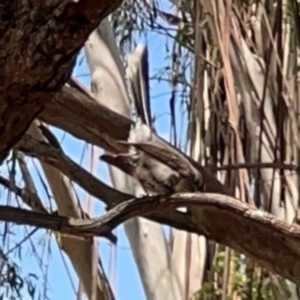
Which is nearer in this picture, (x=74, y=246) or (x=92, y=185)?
(x=92, y=185)

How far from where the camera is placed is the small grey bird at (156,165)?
71cm

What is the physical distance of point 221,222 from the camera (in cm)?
75

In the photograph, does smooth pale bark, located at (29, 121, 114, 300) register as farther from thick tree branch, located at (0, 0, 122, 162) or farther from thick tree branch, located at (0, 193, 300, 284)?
thick tree branch, located at (0, 0, 122, 162)

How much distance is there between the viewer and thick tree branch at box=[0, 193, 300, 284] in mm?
665

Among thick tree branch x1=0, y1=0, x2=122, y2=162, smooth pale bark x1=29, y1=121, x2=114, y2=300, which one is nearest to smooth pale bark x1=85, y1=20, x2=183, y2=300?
smooth pale bark x1=29, y1=121, x2=114, y2=300

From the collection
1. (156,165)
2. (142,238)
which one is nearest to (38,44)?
(156,165)

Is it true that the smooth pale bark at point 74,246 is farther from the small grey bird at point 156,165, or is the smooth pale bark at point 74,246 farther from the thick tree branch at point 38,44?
the thick tree branch at point 38,44

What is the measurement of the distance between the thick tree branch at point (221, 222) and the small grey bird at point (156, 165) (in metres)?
0.03

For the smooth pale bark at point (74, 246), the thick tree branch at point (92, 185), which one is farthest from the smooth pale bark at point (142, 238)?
the thick tree branch at point (92, 185)

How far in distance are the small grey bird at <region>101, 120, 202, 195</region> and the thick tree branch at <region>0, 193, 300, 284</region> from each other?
26mm

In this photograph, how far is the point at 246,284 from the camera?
1.16 m

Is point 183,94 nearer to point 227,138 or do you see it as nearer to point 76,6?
point 227,138

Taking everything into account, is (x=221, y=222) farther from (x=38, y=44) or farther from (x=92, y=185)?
(x=38, y=44)

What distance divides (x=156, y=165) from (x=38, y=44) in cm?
21
